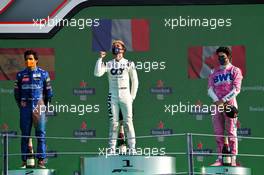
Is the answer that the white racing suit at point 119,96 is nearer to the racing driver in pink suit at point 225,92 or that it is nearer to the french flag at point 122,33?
the racing driver in pink suit at point 225,92

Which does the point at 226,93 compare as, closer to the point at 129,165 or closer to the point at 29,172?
the point at 129,165

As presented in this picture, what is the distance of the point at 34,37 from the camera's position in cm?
1647

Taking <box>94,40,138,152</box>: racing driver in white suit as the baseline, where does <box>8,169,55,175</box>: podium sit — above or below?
below

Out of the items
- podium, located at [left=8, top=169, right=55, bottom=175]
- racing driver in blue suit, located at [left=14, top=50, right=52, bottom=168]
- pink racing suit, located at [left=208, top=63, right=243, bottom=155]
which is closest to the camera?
podium, located at [left=8, top=169, right=55, bottom=175]

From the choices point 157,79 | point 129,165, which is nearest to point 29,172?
point 129,165

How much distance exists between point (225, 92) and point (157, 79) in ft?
8.35

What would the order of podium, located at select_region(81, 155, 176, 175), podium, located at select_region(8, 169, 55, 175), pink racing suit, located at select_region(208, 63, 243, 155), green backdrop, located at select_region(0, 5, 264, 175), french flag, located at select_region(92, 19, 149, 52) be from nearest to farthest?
podium, located at select_region(81, 155, 176, 175), podium, located at select_region(8, 169, 55, 175), pink racing suit, located at select_region(208, 63, 243, 155), green backdrop, located at select_region(0, 5, 264, 175), french flag, located at select_region(92, 19, 149, 52)

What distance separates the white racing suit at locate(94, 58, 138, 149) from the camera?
14117mm

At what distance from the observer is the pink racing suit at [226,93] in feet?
45.7

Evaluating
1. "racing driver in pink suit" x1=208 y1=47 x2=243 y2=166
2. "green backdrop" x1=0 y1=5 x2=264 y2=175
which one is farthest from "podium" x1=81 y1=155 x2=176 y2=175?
"green backdrop" x1=0 y1=5 x2=264 y2=175

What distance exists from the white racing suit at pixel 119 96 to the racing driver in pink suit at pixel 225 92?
3.67ft

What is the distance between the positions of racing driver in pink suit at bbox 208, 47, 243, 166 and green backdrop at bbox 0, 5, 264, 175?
2212 millimetres

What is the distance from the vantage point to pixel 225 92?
46.0ft

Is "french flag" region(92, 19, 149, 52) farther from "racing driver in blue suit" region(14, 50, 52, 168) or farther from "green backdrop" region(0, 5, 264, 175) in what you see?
"racing driver in blue suit" region(14, 50, 52, 168)
